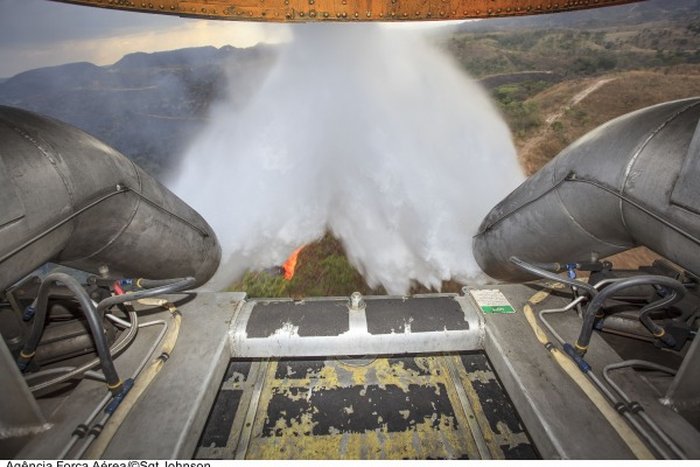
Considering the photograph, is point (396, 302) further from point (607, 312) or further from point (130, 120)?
point (130, 120)

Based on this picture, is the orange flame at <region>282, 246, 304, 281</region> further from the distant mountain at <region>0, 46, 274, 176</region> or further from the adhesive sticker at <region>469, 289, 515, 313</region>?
the distant mountain at <region>0, 46, 274, 176</region>

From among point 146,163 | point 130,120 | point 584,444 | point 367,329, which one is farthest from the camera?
point 130,120

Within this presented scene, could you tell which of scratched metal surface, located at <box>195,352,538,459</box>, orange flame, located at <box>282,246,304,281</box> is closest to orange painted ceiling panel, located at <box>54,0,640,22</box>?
scratched metal surface, located at <box>195,352,538,459</box>

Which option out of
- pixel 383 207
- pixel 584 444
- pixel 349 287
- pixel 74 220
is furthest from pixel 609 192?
pixel 349 287

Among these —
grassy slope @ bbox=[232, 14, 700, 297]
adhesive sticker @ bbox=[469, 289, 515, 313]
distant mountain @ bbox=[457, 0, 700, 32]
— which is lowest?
adhesive sticker @ bbox=[469, 289, 515, 313]

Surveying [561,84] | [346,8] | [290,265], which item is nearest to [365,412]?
[346,8]

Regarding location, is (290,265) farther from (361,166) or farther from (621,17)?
(621,17)
